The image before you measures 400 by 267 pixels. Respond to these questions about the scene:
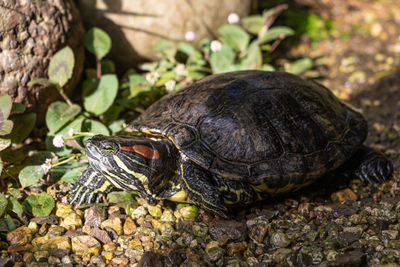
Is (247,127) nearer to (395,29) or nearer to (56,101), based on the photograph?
(56,101)

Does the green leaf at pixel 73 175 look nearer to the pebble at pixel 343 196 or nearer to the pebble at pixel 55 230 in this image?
the pebble at pixel 55 230

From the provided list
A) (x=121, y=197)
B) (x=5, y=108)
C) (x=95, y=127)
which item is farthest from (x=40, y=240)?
(x=95, y=127)

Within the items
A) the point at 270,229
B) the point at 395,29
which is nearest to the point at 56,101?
the point at 270,229

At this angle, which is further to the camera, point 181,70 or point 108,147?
point 181,70

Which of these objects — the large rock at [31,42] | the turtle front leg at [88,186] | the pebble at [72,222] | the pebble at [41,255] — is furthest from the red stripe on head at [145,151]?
the large rock at [31,42]

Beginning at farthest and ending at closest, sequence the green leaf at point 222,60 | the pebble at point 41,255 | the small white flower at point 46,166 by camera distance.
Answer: the green leaf at point 222,60 < the small white flower at point 46,166 < the pebble at point 41,255

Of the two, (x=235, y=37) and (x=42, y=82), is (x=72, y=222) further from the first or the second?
(x=235, y=37)
